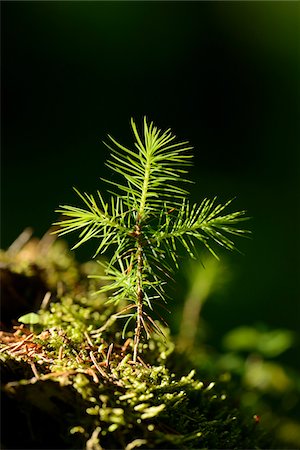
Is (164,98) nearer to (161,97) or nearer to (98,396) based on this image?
(161,97)

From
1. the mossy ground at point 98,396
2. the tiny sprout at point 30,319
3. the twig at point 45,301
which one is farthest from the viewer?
the twig at point 45,301

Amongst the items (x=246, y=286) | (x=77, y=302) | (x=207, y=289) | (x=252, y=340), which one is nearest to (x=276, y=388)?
(x=252, y=340)

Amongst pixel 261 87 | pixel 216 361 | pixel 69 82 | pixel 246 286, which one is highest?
pixel 261 87

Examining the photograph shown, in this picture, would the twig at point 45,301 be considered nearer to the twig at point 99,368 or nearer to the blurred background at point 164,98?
the twig at point 99,368

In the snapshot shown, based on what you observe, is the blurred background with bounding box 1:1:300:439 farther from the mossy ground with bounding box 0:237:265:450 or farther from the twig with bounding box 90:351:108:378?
the twig with bounding box 90:351:108:378

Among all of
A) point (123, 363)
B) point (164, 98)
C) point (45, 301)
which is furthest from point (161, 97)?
point (123, 363)

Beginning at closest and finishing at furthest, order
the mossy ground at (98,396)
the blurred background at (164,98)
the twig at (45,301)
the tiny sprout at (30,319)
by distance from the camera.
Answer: the mossy ground at (98,396) < the tiny sprout at (30,319) < the twig at (45,301) < the blurred background at (164,98)

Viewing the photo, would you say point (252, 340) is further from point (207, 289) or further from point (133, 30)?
point (133, 30)

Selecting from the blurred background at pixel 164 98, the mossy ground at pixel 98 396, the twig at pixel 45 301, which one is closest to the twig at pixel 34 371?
the mossy ground at pixel 98 396
